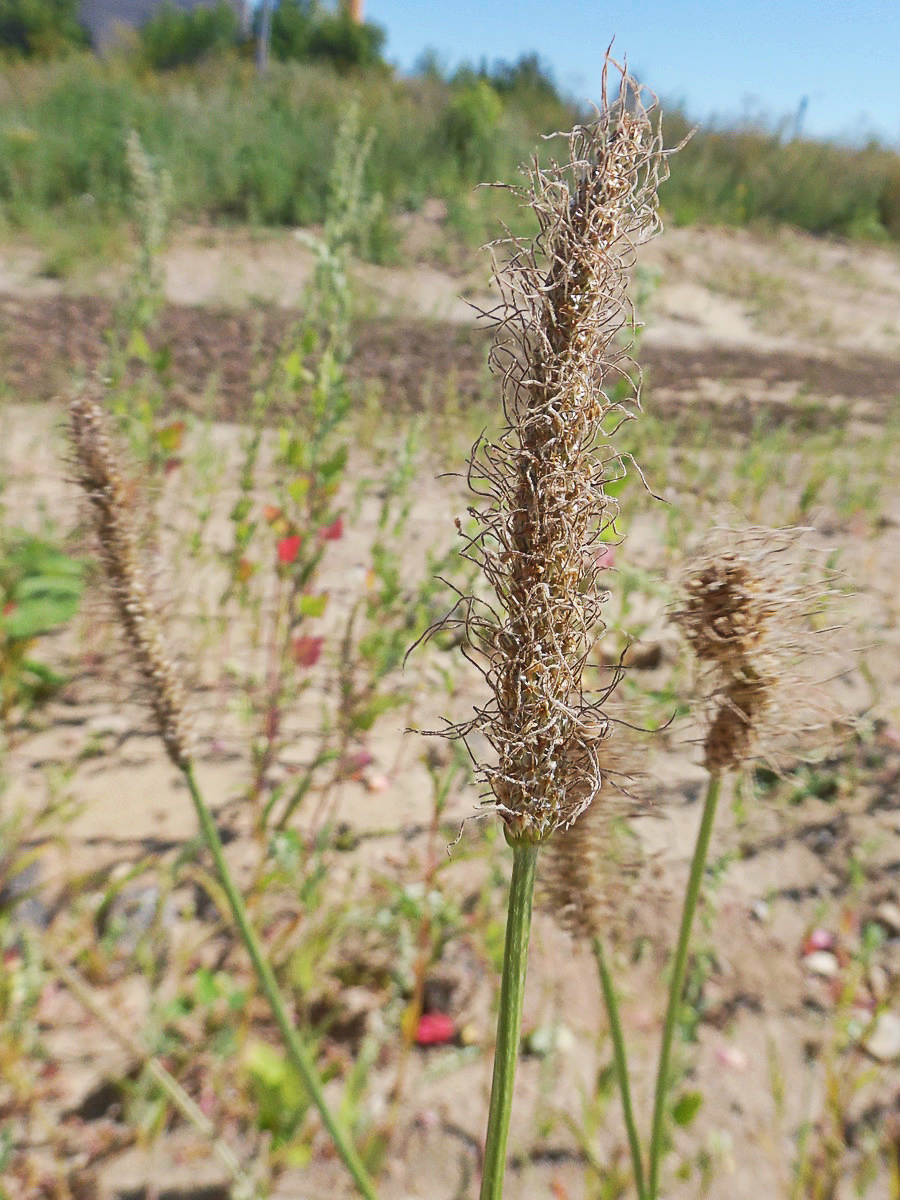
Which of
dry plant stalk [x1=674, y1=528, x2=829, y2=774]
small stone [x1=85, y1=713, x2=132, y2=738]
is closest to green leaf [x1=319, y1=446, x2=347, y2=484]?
small stone [x1=85, y1=713, x2=132, y2=738]

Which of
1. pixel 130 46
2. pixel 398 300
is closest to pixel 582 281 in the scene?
pixel 398 300

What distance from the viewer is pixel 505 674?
0.63 meters

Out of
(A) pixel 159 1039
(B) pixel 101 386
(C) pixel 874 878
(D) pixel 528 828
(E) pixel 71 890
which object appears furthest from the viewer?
(C) pixel 874 878

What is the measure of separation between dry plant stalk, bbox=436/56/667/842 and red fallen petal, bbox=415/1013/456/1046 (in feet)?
4.12

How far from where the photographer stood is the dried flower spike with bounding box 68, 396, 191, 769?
3.10 feet

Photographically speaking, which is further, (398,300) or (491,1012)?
(398,300)

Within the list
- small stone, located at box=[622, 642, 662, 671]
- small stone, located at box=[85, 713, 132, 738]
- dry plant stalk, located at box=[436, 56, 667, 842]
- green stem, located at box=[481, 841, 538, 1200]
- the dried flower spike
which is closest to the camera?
dry plant stalk, located at box=[436, 56, 667, 842]

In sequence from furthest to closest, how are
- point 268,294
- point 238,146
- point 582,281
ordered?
point 238,146
point 268,294
point 582,281

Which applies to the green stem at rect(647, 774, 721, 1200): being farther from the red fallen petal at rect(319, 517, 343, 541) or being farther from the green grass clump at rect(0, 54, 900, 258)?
the green grass clump at rect(0, 54, 900, 258)

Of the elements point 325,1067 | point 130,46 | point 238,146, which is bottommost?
point 325,1067

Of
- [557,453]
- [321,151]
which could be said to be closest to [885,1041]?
[557,453]

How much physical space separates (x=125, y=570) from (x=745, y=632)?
24.8 inches

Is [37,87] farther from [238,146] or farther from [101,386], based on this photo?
[101,386]

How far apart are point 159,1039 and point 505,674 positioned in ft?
4.15
